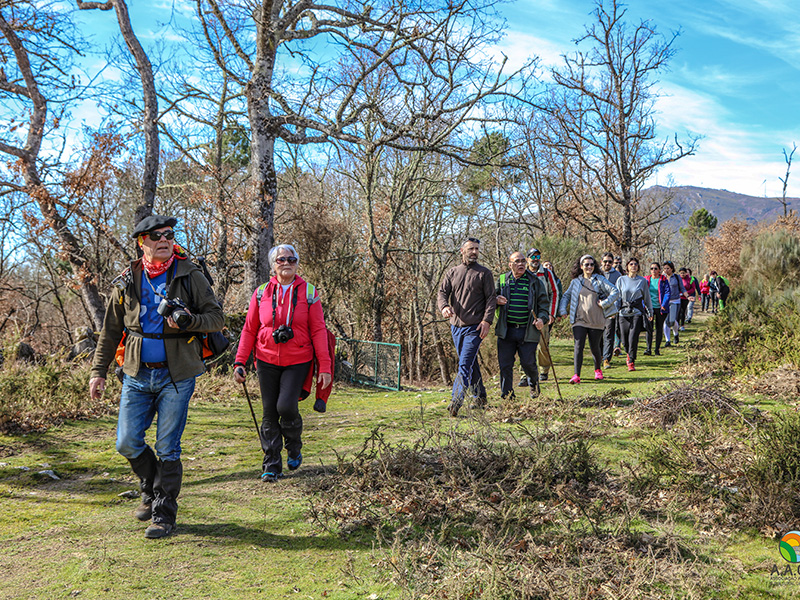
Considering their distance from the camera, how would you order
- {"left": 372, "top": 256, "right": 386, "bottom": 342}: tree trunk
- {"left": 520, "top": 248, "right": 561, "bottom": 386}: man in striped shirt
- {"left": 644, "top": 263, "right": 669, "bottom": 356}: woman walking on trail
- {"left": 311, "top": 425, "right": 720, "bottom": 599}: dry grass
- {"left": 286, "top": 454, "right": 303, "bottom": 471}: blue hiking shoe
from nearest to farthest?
1. {"left": 311, "top": 425, "right": 720, "bottom": 599}: dry grass
2. {"left": 286, "top": 454, "right": 303, "bottom": 471}: blue hiking shoe
3. {"left": 520, "top": 248, "right": 561, "bottom": 386}: man in striped shirt
4. {"left": 644, "top": 263, "right": 669, "bottom": 356}: woman walking on trail
5. {"left": 372, "top": 256, "right": 386, "bottom": 342}: tree trunk

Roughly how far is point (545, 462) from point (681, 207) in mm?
26353

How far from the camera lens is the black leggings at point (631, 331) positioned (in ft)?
35.7

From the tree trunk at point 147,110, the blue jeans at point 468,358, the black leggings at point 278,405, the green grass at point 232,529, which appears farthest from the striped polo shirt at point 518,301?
the tree trunk at point 147,110

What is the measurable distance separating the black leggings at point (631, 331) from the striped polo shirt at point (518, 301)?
4.22 m

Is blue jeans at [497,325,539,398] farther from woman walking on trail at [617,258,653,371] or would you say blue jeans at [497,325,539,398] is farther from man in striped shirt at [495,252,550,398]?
woman walking on trail at [617,258,653,371]

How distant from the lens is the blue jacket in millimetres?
8738

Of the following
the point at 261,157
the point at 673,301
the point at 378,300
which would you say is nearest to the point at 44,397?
the point at 261,157

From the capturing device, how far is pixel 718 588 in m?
2.96

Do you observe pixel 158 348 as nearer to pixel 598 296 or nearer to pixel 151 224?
pixel 151 224

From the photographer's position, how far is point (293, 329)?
4.79m

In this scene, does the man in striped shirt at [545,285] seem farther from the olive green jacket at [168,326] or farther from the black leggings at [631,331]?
the olive green jacket at [168,326]

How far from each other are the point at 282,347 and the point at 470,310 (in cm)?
287

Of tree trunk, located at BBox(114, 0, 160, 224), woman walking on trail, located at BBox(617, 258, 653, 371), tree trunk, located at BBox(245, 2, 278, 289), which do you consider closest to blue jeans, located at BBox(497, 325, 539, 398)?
woman walking on trail, located at BBox(617, 258, 653, 371)

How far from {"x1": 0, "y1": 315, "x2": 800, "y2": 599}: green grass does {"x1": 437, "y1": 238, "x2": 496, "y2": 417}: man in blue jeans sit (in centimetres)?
50
